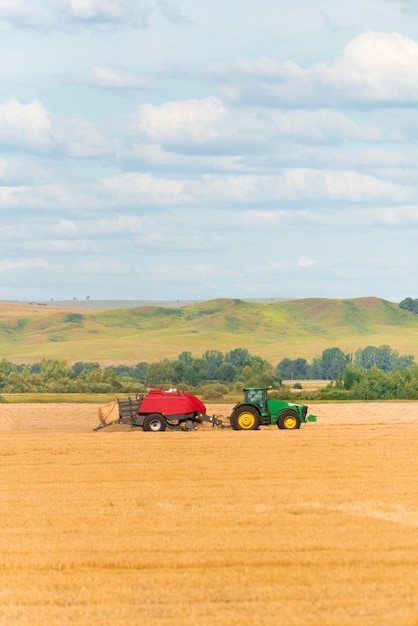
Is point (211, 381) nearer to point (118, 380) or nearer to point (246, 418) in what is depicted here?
point (118, 380)

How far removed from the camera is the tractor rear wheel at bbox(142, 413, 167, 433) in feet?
113

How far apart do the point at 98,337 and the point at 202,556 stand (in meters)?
174

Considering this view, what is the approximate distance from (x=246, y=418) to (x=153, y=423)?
3157mm

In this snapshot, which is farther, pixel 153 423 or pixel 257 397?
pixel 257 397

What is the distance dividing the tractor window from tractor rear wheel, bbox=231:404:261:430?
0.23m

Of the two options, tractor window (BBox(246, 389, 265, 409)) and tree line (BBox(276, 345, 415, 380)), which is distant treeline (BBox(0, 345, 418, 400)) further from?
tree line (BBox(276, 345, 415, 380))

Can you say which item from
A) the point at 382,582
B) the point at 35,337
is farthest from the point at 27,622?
the point at 35,337

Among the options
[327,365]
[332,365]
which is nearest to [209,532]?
[327,365]

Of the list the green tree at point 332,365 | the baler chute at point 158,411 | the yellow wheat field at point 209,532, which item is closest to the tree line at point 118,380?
the baler chute at point 158,411

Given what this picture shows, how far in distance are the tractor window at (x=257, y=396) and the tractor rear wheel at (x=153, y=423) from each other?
3060 millimetres

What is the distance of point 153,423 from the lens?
3462cm

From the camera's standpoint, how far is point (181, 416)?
3484cm

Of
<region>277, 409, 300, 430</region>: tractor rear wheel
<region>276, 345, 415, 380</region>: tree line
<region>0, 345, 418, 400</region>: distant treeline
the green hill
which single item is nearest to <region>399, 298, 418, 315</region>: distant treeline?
the green hill

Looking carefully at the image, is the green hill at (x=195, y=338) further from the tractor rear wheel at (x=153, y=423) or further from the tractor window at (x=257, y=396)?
the tractor rear wheel at (x=153, y=423)
